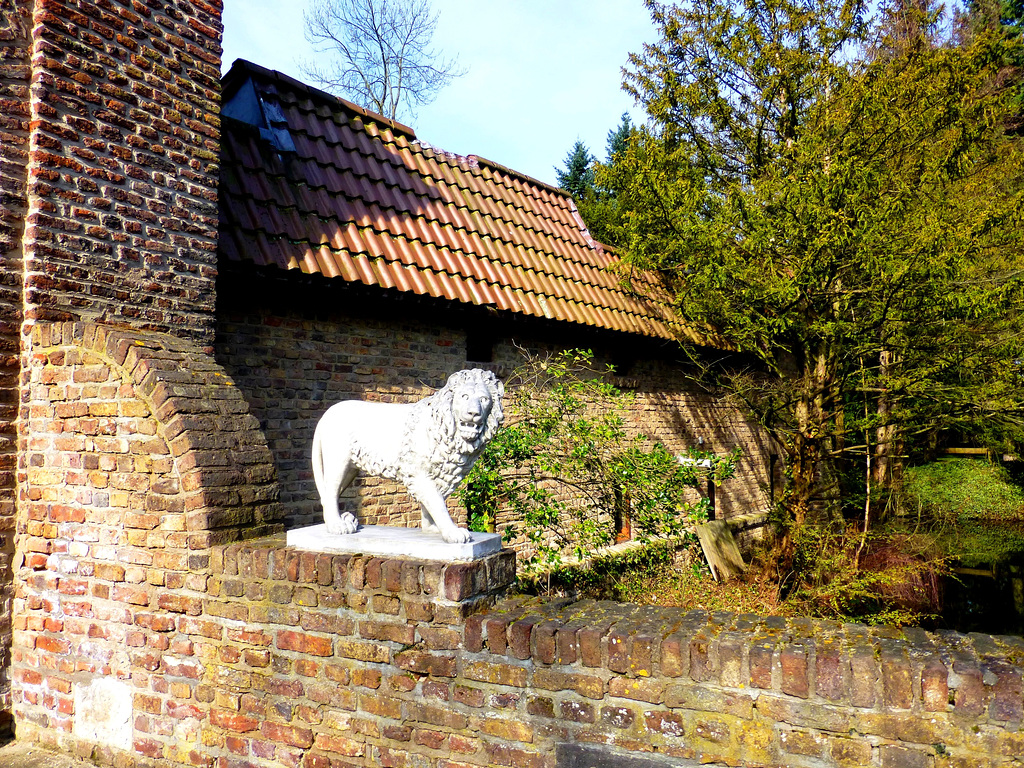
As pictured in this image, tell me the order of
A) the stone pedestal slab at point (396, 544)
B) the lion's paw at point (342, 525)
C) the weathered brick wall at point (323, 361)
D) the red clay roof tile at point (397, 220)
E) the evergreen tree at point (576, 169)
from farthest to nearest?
1. the evergreen tree at point (576, 169)
2. the red clay roof tile at point (397, 220)
3. the weathered brick wall at point (323, 361)
4. the lion's paw at point (342, 525)
5. the stone pedestal slab at point (396, 544)

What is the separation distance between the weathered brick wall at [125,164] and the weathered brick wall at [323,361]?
0.79 m

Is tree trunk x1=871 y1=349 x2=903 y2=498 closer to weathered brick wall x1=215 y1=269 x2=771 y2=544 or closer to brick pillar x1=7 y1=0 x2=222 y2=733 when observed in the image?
weathered brick wall x1=215 y1=269 x2=771 y2=544

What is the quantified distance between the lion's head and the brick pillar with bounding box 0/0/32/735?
8.78 feet

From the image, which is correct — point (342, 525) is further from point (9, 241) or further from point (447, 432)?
point (9, 241)

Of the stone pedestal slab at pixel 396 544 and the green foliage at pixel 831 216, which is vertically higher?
the green foliage at pixel 831 216

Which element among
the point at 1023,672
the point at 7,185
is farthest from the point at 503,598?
the point at 7,185

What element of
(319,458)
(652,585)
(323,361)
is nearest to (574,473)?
(323,361)

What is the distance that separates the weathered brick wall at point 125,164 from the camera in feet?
13.1

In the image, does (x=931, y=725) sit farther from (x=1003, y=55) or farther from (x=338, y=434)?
(x=1003, y=55)

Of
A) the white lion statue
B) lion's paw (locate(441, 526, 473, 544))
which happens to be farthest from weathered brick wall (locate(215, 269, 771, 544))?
lion's paw (locate(441, 526, 473, 544))

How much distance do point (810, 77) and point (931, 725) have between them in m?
9.54

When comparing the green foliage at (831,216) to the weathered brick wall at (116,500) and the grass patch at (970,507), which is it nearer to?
the grass patch at (970,507)

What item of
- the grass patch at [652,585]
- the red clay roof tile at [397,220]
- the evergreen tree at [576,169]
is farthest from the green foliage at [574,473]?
the evergreen tree at [576,169]

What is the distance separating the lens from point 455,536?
3.13 metres
